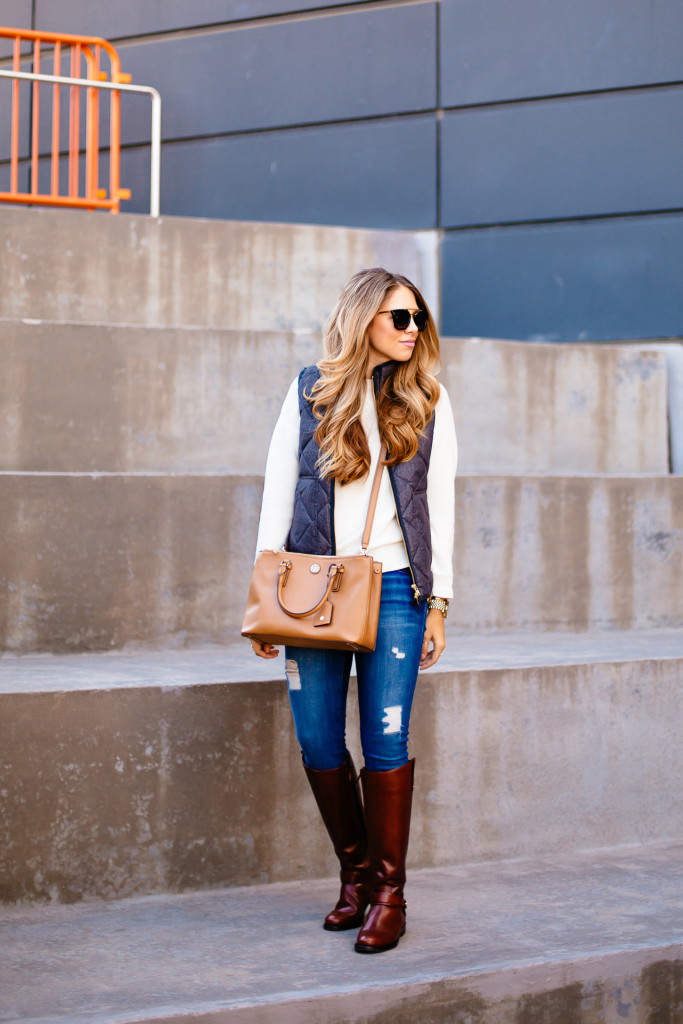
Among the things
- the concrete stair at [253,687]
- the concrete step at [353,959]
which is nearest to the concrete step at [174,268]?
the concrete stair at [253,687]

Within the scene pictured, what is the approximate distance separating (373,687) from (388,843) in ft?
1.40

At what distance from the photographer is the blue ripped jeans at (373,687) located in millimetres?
2635

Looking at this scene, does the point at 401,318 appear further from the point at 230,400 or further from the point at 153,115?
the point at 153,115

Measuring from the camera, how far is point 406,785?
2.72 meters

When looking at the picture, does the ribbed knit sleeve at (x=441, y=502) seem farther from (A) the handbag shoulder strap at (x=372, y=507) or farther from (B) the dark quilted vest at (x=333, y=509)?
(A) the handbag shoulder strap at (x=372, y=507)

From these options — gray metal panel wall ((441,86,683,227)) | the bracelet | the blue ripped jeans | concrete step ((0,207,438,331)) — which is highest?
gray metal panel wall ((441,86,683,227))

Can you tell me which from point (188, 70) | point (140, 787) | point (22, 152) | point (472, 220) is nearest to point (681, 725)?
point (140, 787)

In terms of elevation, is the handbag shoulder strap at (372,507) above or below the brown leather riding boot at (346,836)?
above

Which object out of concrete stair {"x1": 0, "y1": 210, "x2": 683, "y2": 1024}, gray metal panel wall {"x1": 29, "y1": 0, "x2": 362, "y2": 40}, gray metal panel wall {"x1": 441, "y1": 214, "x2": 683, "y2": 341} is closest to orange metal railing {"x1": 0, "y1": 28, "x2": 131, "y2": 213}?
gray metal panel wall {"x1": 29, "y1": 0, "x2": 362, "y2": 40}

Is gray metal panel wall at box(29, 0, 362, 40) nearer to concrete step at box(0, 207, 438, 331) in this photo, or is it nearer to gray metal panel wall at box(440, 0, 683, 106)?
gray metal panel wall at box(440, 0, 683, 106)

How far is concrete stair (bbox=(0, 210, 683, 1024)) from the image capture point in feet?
8.73

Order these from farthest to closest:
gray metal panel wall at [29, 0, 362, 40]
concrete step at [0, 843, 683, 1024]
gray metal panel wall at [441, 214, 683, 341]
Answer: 1. gray metal panel wall at [29, 0, 362, 40]
2. gray metal panel wall at [441, 214, 683, 341]
3. concrete step at [0, 843, 683, 1024]

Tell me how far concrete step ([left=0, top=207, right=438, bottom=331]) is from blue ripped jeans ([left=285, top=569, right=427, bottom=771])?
8.56 feet

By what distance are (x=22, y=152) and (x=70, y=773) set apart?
550cm
